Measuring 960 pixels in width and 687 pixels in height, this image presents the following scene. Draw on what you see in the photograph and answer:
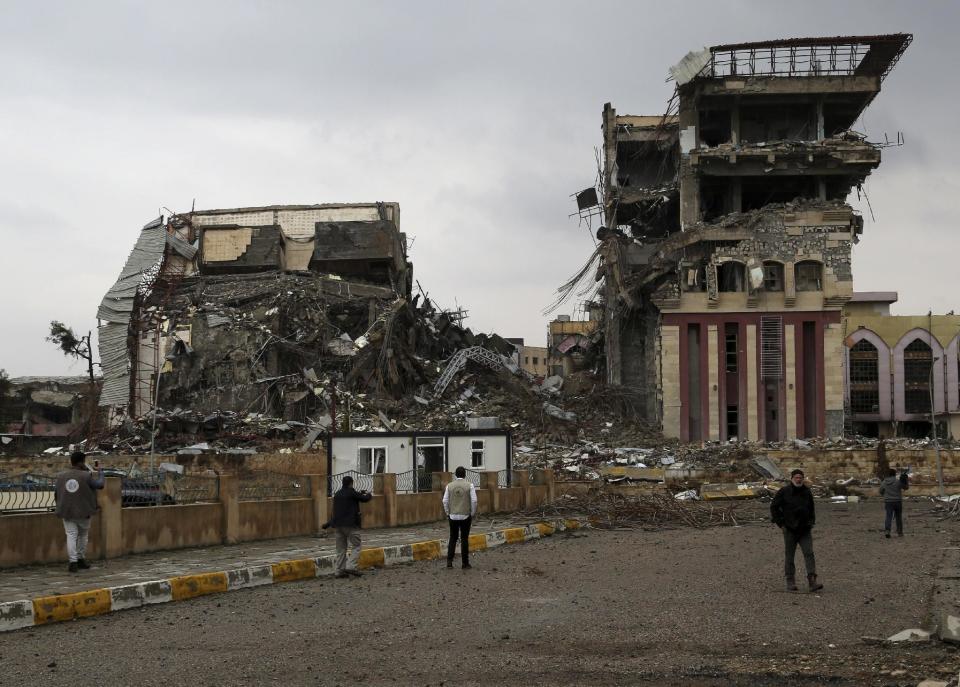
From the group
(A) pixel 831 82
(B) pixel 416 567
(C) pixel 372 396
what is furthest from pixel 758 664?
(A) pixel 831 82

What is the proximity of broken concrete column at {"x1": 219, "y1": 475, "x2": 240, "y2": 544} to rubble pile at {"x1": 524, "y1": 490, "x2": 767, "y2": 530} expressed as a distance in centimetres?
925

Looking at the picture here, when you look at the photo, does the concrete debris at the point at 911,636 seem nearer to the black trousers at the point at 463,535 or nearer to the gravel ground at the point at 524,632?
the gravel ground at the point at 524,632

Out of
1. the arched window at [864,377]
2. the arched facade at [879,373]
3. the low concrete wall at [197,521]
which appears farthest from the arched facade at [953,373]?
the low concrete wall at [197,521]

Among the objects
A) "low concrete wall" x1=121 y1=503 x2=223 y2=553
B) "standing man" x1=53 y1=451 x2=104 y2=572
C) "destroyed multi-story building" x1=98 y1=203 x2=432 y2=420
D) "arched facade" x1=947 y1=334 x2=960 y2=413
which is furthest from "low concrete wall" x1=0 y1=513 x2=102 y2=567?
"arched facade" x1=947 y1=334 x2=960 y2=413

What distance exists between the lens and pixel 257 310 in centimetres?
4966

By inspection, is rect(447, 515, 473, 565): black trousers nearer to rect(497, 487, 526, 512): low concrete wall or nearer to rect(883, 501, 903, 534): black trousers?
rect(883, 501, 903, 534): black trousers

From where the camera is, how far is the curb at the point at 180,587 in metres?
9.67

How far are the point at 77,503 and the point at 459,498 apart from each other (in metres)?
4.91

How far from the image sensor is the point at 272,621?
32.2 feet

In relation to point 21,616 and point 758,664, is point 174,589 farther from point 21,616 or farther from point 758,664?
point 758,664

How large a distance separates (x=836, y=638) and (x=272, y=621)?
16.4 feet

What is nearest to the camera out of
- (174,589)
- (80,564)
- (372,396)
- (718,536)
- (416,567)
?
(174,589)

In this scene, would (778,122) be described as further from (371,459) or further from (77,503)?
(77,503)

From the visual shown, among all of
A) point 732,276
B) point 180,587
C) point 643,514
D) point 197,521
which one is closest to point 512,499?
point 643,514
